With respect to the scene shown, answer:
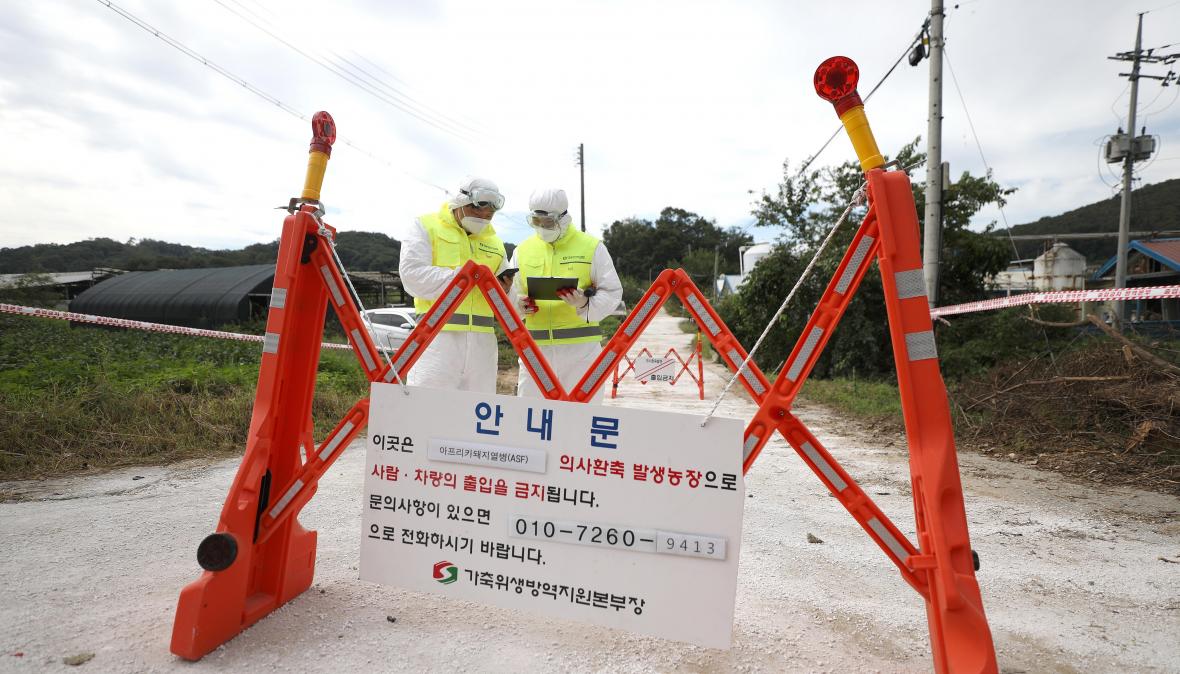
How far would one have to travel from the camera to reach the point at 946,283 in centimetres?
1396

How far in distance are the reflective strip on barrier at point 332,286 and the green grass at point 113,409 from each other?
4008 millimetres

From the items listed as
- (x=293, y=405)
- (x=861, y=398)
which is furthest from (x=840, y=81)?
(x=861, y=398)

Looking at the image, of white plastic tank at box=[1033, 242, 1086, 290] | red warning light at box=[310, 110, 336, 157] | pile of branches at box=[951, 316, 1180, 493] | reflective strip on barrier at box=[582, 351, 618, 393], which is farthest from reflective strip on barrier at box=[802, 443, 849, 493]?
white plastic tank at box=[1033, 242, 1086, 290]

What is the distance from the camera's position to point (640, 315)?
2.53 meters

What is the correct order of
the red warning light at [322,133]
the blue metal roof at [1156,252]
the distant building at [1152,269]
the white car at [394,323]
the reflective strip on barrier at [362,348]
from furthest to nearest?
the blue metal roof at [1156,252] < the distant building at [1152,269] < the white car at [394,323] < the red warning light at [322,133] < the reflective strip on barrier at [362,348]

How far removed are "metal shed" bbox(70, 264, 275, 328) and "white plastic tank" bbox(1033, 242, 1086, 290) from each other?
3027cm

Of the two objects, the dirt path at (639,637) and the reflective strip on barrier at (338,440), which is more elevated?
the reflective strip on barrier at (338,440)

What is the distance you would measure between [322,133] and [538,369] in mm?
1512

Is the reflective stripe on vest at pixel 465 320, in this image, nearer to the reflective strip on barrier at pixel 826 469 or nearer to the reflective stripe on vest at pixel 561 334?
the reflective stripe on vest at pixel 561 334

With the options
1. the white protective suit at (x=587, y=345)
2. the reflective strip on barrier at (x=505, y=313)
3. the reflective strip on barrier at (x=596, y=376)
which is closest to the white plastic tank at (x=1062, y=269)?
the white protective suit at (x=587, y=345)

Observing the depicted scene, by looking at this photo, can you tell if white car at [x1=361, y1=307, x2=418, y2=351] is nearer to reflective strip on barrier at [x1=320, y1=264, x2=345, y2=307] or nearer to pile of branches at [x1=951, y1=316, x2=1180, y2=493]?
pile of branches at [x1=951, y1=316, x2=1180, y2=493]

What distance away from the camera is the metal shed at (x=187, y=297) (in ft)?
69.8

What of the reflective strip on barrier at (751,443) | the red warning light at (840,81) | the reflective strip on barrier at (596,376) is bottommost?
the reflective strip on barrier at (751,443)

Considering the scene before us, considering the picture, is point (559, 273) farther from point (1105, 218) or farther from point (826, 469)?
point (1105, 218)
